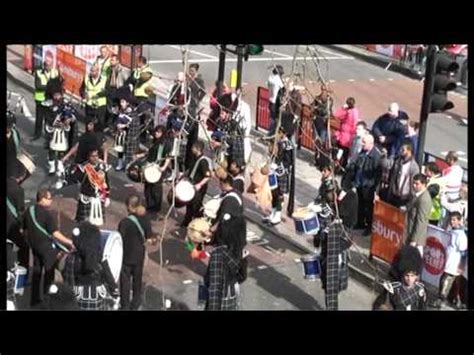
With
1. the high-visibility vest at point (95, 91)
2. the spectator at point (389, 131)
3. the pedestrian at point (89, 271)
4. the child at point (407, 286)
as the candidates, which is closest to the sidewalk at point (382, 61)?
the spectator at point (389, 131)

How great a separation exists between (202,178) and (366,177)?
7.05ft

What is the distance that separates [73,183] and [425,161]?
194 inches

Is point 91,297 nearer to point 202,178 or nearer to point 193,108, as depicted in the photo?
point 202,178

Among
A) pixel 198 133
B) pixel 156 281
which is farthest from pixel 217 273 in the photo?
pixel 198 133

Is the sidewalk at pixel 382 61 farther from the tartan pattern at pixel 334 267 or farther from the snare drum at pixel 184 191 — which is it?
the tartan pattern at pixel 334 267

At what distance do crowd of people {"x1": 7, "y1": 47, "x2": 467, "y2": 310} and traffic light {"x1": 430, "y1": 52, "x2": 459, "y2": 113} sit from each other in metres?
1.12

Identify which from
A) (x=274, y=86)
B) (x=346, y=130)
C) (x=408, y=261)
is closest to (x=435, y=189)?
(x=408, y=261)

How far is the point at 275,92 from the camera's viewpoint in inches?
658

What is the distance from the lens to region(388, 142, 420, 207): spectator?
12.9m

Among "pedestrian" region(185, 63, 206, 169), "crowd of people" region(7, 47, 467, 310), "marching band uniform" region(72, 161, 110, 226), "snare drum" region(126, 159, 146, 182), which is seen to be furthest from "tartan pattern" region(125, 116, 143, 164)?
"marching band uniform" region(72, 161, 110, 226)

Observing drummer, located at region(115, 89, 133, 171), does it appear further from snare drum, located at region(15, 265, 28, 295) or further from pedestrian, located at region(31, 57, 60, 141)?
snare drum, located at region(15, 265, 28, 295)
